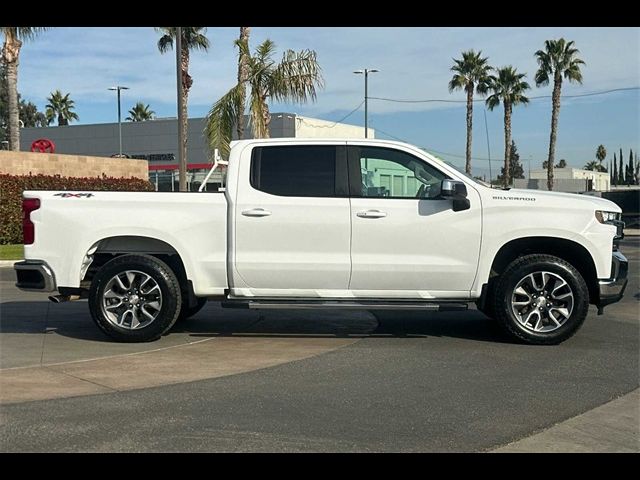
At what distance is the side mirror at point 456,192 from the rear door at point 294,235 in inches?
40.0

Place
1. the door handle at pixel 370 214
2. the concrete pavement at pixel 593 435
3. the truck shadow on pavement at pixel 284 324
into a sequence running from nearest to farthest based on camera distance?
1. the concrete pavement at pixel 593 435
2. the door handle at pixel 370 214
3. the truck shadow on pavement at pixel 284 324

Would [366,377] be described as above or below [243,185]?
below

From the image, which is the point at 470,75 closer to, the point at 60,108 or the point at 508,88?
the point at 508,88

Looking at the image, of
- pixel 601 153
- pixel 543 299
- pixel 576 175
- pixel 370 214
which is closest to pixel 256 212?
pixel 370 214

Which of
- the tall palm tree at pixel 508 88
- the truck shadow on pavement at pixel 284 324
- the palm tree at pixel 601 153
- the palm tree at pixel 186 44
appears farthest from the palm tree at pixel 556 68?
the palm tree at pixel 601 153

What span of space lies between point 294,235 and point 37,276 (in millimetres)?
2769

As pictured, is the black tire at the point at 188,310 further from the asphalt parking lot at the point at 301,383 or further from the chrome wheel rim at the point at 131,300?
the chrome wheel rim at the point at 131,300

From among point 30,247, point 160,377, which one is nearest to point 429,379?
point 160,377

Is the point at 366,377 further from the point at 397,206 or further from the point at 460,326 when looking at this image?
the point at 460,326

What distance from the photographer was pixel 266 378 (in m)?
5.93

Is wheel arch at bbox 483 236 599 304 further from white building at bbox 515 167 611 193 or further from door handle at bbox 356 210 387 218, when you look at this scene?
white building at bbox 515 167 611 193

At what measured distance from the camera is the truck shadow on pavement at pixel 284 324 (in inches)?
309

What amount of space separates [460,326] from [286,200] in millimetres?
2878

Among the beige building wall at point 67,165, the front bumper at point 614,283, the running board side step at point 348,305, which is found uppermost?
the beige building wall at point 67,165
